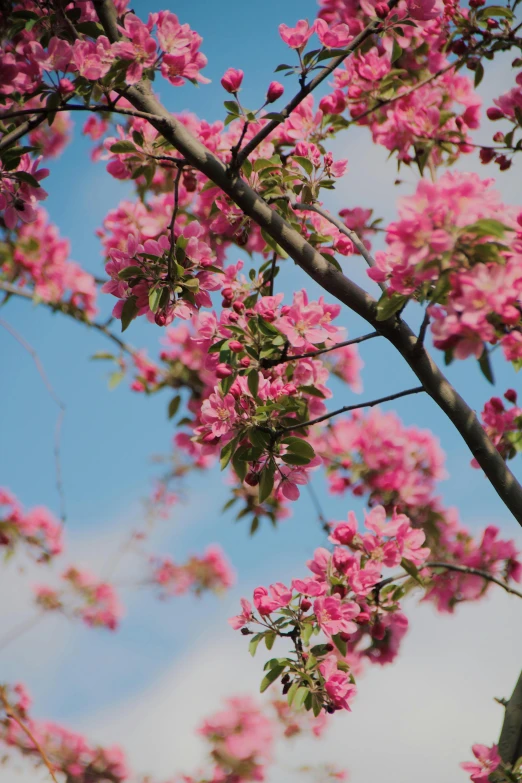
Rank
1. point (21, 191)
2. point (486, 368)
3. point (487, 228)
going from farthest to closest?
point (21, 191) → point (486, 368) → point (487, 228)

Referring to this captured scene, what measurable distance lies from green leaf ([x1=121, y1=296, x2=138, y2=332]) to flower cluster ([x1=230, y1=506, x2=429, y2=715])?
31.0 inches

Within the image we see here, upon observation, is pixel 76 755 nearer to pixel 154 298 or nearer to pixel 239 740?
pixel 239 740

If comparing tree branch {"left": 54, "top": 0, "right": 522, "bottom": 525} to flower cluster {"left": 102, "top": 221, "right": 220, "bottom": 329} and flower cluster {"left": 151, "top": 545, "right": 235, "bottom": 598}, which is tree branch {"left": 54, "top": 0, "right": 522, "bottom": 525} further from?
flower cluster {"left": 151, "top": 545, "right": 235, "bottom": 598}

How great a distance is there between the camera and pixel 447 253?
42.3 inches

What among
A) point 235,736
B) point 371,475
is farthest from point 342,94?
point 235,736

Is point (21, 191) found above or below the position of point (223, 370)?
above

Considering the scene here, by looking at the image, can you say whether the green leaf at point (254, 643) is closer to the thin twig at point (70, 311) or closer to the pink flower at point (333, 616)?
the pink flower at point (333, 616)

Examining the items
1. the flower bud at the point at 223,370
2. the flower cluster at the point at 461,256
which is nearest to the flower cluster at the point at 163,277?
the flower bud at the point at 223,370

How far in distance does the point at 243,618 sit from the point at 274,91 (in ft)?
4.46

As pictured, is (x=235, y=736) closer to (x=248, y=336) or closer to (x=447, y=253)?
(x=248, y=336)

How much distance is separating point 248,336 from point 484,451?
2.16 ft

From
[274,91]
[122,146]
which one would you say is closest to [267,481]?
[274,91]

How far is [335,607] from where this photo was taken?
1.76 metres

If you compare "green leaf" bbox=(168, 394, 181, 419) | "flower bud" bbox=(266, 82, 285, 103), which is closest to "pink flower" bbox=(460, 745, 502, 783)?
"flower bud" bbox=(266, 82, 285, 103)
